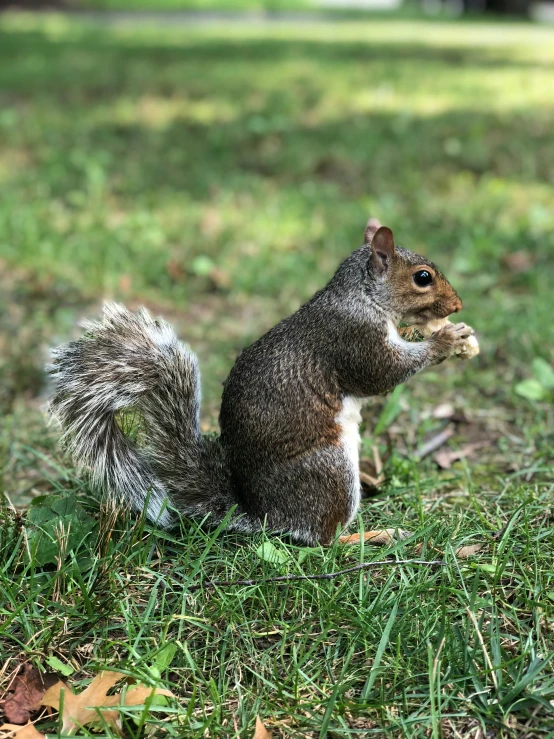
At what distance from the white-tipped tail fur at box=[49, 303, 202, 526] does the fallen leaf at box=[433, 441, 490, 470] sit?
786 mm

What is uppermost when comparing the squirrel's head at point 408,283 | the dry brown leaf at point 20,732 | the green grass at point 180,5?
the green grass at point 180,5

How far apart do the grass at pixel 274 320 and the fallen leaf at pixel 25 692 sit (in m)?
0.04

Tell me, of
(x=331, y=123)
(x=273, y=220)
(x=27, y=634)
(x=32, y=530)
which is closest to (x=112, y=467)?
(x=32, y=530)

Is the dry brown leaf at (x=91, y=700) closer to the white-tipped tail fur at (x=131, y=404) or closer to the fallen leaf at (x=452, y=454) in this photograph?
the white-tipped tail fur at (x=131, y=404)

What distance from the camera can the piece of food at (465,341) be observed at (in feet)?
6.18

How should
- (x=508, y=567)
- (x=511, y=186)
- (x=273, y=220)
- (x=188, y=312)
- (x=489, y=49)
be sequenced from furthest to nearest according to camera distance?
(x=489, y=49) < (x=511, y=186) < (x=273, y=220) < (x=188, y=312) < (x=508, y=567)

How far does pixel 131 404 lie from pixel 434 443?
1.01 meters

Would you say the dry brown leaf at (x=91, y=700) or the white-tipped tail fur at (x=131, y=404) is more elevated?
the white-tipped tail fur at (x=131, y=404)

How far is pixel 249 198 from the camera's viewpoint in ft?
14.6

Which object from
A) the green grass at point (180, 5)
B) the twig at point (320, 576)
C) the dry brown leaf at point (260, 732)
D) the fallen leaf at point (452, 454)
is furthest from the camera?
the green grass at point (180, 5)

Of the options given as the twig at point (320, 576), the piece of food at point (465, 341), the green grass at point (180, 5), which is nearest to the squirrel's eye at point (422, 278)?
the piece of food at point (465, 341)

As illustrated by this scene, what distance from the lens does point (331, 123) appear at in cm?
577

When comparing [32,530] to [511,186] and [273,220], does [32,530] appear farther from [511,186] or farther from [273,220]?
[511,186]

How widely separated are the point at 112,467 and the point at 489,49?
9.64 metres
